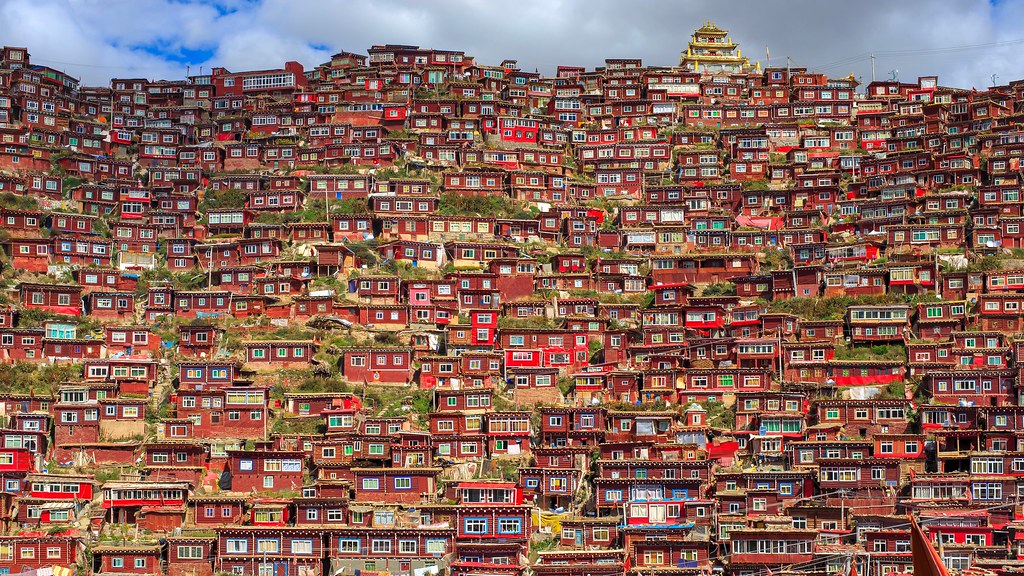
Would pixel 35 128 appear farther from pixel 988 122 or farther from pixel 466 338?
pixel 988 122

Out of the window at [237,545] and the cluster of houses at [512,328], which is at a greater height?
the cluster of houses at [512,328]

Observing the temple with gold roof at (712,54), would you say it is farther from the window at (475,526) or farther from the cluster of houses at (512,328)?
the window at (475,526)

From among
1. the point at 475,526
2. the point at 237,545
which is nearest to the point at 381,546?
the point at 475,526

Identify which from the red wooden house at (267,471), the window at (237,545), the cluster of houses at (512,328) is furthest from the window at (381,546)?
Result: the red wooden house at (267,471)

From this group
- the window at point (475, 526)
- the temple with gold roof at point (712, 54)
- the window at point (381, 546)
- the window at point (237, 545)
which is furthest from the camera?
the temple with gold roof at point (712, 54)

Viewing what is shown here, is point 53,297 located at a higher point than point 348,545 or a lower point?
higher

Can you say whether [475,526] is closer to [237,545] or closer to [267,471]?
[237,545]

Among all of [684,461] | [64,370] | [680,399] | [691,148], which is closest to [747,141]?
[691,148]

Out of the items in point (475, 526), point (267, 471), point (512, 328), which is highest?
point (512, 328)
